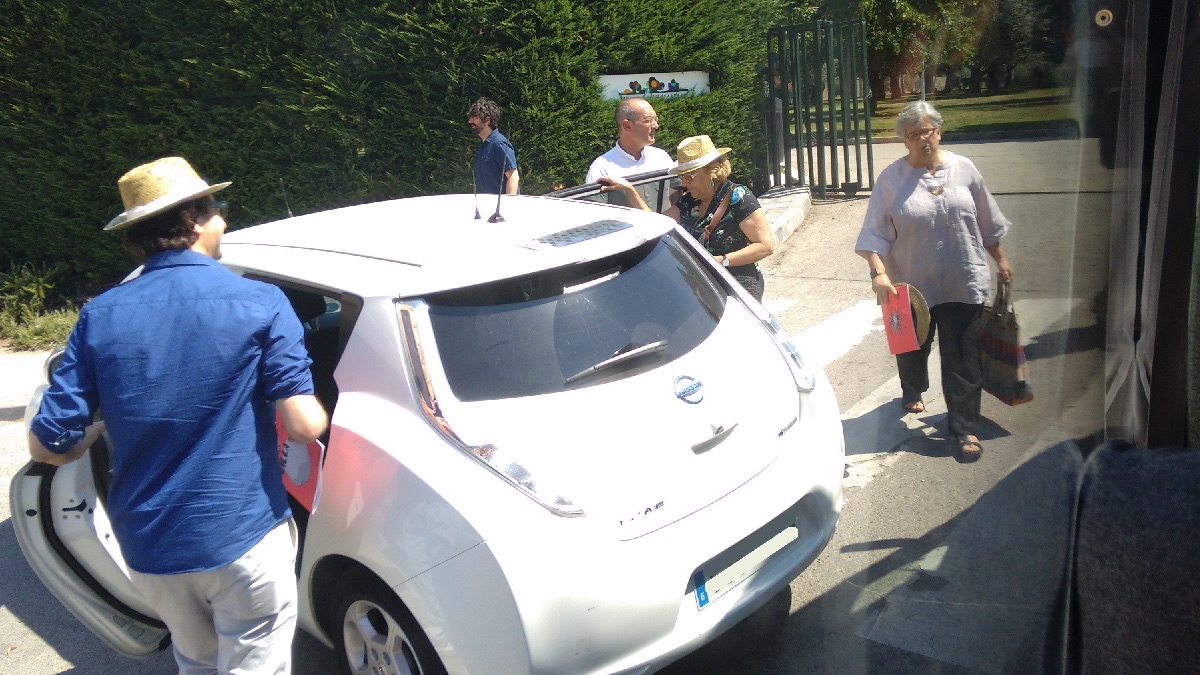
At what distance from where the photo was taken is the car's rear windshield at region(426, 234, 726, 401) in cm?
→ 283

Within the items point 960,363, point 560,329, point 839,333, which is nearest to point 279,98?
point 839,333

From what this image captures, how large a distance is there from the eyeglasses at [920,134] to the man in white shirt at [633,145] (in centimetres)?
459

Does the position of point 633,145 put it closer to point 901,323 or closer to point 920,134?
point 901,323

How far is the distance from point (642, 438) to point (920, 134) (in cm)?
143

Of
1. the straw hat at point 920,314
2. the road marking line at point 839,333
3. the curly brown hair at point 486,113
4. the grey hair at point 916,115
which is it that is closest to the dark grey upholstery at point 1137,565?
the grey hair at point 916,115

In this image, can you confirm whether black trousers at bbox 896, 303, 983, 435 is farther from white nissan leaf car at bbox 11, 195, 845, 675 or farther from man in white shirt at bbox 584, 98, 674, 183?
man in white shirt at bbox 584, 98, 674, 183

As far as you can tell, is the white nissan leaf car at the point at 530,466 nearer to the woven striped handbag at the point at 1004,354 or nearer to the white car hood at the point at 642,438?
the white car hood at the point at 642,438

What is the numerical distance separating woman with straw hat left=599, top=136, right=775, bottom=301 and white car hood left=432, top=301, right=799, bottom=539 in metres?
1.60

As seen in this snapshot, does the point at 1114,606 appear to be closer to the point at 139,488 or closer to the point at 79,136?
the point at 139,488

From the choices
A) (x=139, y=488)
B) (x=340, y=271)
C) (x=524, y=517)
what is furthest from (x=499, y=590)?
(x=340, y=271)

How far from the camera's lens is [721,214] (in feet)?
15.4

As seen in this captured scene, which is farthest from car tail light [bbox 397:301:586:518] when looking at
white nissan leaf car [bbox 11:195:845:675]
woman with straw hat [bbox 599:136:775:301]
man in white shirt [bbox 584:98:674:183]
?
man in white shirt [bbox 584:98:674:183]

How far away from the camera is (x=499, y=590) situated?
247 cm

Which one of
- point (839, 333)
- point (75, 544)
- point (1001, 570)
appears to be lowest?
point (839, 333)
